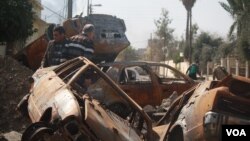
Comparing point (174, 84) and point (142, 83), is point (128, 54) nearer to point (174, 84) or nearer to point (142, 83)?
point (174, 84)

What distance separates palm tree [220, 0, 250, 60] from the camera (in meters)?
32.1

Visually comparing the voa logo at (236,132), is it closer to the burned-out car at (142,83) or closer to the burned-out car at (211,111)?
the burned-out car at (211,111)

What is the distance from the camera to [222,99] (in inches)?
195

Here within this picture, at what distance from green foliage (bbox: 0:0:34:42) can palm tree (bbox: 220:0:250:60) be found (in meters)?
16.4

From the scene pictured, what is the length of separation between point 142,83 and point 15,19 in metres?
12.5

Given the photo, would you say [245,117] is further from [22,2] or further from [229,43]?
[229,43]

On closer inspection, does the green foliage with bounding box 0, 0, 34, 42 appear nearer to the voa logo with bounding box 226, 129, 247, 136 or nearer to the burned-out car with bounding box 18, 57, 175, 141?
the burned-out car with bounding box 18, 57, 175, 141

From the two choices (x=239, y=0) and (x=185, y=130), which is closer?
(x=185, y=130)

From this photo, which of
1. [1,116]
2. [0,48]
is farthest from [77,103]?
[0,48]

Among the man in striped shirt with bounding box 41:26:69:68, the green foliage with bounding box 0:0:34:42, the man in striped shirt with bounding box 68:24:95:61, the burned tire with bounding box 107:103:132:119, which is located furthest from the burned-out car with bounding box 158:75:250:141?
the green foliage with bounding box 0:0:34:42

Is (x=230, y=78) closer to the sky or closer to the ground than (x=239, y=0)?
closer to the ground

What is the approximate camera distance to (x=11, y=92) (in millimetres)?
11312

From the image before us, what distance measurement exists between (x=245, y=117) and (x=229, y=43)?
37907 mm

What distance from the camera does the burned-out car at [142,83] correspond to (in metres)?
9.53
